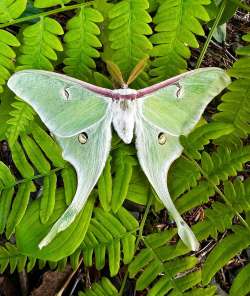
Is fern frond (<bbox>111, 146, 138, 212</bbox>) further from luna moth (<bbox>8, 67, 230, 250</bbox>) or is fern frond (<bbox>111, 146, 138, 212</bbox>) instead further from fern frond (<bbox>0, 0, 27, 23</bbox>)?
fern frond (<bbox>0, 0, 27, 23</bbox>)

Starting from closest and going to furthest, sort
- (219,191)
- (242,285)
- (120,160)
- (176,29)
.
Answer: (242,285) < (219,191) < (176,29) < (120,160)

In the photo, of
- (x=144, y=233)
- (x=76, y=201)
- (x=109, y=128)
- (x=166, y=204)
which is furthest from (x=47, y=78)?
(x=144, y=233)

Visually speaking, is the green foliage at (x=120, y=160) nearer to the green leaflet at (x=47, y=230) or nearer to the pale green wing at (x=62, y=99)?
the green leaflet at (x=47, y=230)

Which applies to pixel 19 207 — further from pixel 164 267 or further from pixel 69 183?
pixel 164 267

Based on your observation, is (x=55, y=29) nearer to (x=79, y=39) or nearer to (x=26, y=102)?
(x=79, y=39)

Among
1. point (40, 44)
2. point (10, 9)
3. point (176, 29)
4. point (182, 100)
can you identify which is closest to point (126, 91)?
point (182, 100)

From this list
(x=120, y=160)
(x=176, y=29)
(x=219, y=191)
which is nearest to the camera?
(x=219, y=191)

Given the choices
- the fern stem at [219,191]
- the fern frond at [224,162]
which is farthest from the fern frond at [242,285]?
the fern frond at [224,162]
